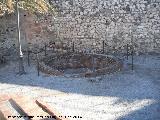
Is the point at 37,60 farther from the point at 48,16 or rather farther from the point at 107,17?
the point at 107,17

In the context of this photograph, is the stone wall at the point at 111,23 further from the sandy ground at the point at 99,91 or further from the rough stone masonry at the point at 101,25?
the sandy ground at the point at 99,91

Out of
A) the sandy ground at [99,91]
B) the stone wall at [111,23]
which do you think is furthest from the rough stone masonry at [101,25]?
the sandy ground at [99,91]

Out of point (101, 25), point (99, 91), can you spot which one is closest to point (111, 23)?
point (101, 25)

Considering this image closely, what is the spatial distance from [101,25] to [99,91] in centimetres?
509

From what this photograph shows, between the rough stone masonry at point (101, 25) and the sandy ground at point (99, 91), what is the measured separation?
1395 mm

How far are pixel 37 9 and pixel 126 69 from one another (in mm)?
4500

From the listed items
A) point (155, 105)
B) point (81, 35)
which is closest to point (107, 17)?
point (81, 35)

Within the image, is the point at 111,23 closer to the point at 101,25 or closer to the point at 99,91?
the point at 101,25

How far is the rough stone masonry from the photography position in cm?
1828

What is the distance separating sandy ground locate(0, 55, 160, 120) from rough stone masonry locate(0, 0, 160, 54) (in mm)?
1395

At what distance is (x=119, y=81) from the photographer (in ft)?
50.1

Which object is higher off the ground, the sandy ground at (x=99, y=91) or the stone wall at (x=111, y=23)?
the stone wall at (x=111, y=23)

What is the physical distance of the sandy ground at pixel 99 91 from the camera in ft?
40.6

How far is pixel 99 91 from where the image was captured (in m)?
14.3
